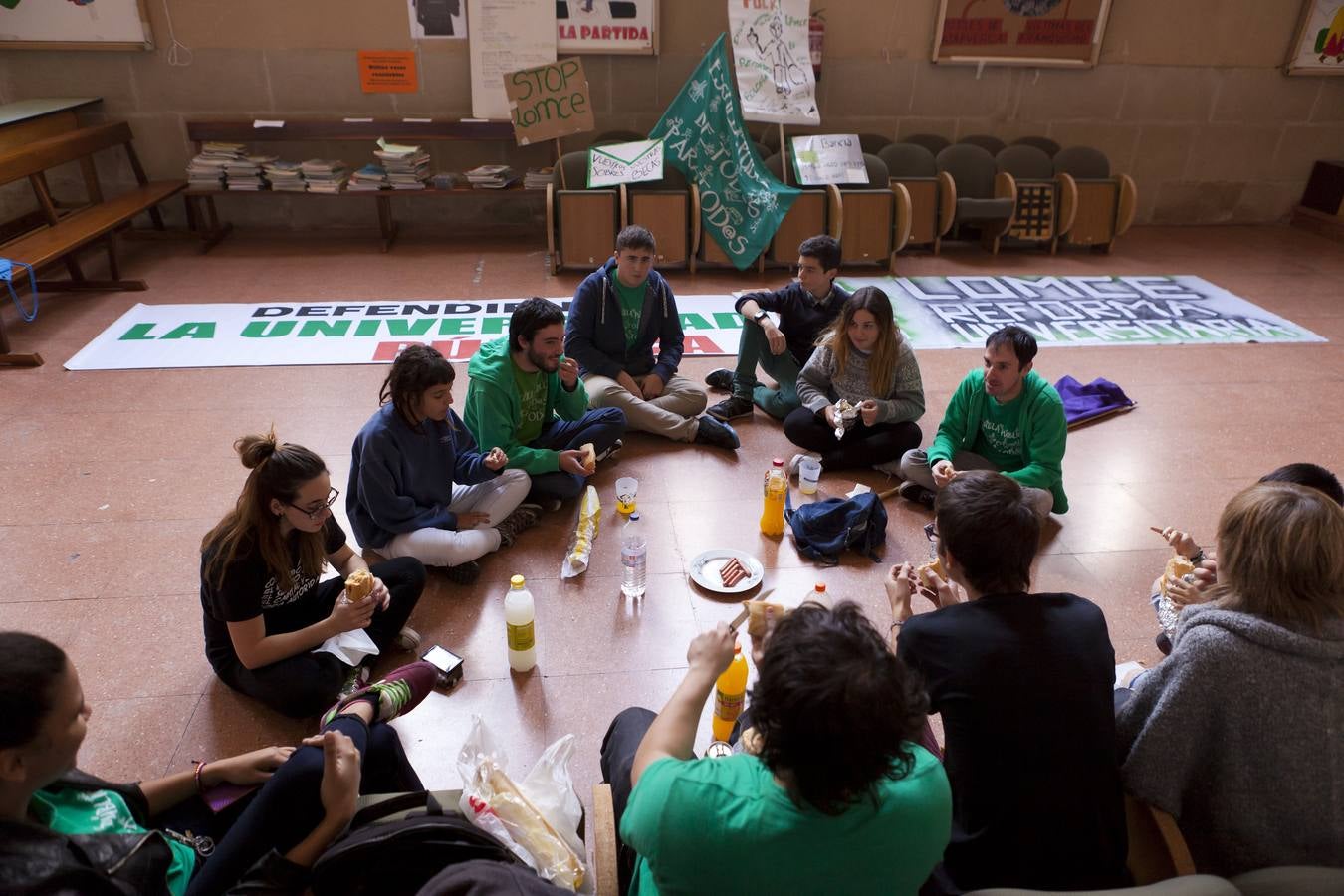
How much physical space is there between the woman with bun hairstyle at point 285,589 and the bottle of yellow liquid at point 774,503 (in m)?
1.43

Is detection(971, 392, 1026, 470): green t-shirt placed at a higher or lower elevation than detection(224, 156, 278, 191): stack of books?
lower

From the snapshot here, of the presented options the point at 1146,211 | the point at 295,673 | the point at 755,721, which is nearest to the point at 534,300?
the point at 295,673

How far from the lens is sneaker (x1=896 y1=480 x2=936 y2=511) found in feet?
12.3

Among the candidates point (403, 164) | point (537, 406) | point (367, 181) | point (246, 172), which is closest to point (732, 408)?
point (537, 406)

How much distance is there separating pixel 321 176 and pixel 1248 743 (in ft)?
23.3

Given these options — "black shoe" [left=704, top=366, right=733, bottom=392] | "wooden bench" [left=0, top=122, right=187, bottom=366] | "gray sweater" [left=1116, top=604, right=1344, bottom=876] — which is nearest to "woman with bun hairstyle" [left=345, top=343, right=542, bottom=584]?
"black shoe" [left=704, top=366, right=733, bottom=392]

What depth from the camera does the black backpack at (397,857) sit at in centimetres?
159

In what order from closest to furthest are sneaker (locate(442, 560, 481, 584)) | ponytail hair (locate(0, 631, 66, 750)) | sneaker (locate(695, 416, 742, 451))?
ponytail hair (locate(0, 631, 66, 750)), sneaker (locate(442, 560, 481, 584)), sneaker (locate(695, 416, 742, 451))

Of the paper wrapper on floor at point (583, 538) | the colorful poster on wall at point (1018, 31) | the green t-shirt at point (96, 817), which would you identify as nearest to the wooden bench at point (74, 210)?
the paper wrapper on floor at point (583, 538)

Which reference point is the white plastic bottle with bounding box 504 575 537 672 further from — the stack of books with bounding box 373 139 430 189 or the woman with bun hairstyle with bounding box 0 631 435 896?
the stack of books with bounding box 373 139 430 189

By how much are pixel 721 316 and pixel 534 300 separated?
2753 mm

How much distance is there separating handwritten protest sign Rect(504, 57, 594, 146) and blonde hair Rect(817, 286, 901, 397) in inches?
129

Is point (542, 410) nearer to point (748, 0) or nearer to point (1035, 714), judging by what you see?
point (1035, 714)

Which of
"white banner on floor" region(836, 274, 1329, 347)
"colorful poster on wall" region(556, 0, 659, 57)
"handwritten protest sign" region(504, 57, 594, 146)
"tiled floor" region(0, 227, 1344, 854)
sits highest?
"colorful poster on wall" region(556, 0, 659, 57)
